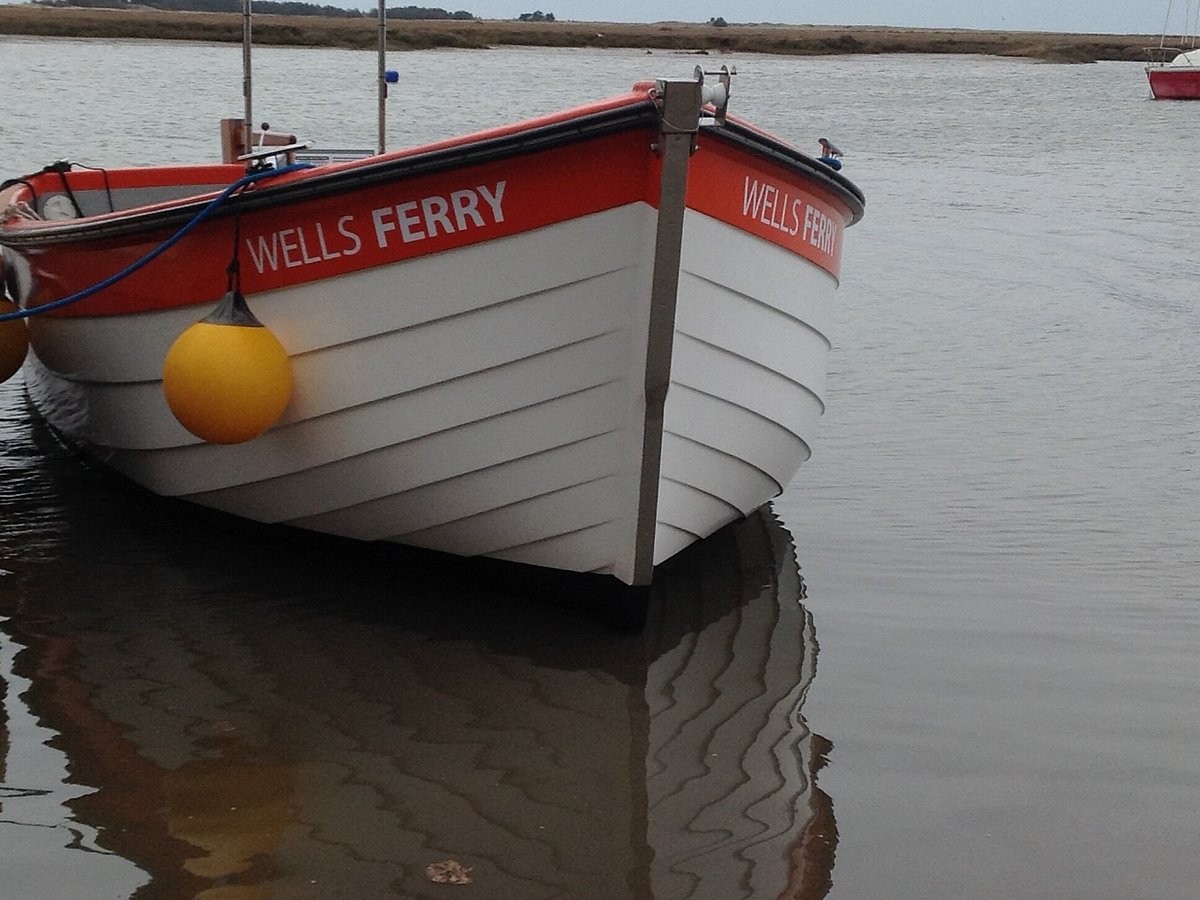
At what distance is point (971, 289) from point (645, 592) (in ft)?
24.1

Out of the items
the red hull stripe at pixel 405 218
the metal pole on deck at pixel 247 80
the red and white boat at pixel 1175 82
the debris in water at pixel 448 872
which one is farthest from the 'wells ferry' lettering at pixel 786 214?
the red and white boat at pixel 1175 82

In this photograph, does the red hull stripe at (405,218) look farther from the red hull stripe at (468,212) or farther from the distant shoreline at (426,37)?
the distant shoreline at (426,37)

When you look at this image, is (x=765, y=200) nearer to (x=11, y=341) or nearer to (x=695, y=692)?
(x=695, y=692)

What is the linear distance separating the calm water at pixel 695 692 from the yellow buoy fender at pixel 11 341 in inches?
20.7

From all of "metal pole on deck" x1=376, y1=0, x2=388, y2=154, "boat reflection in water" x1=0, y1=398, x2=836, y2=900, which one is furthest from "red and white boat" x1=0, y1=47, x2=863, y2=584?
"metal pole on deck" x1=376, y1=0, x2=388, y2=154

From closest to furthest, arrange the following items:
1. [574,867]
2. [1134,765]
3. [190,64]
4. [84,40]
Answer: [574,867], [1134,765], [190,64], [84,40]

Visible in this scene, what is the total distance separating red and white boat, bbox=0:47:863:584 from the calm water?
346 mm

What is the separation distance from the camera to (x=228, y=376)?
4.12m

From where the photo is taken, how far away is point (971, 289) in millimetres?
10977

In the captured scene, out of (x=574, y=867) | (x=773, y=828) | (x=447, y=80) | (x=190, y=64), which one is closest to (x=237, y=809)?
(x=574, y=867)

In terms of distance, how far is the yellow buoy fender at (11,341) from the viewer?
580 centimetres

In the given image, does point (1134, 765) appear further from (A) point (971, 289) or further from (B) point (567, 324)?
(A) point (971, 289)

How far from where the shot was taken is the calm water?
126 inches

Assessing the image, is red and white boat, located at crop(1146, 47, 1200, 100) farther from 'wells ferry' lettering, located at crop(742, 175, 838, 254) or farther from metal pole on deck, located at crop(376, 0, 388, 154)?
'wells ferry' lettering, located at crop(742, 175, 838, 254)
